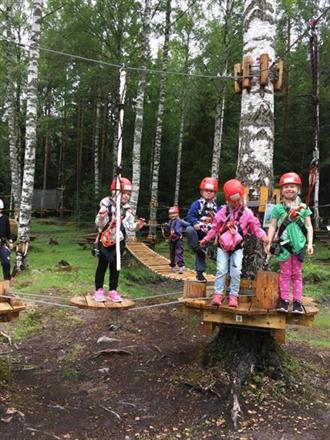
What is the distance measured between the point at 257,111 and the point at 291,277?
1.75 meters

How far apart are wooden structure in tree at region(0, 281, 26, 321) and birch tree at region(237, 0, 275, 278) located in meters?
2.43

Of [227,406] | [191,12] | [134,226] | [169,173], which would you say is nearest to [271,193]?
[134,226]

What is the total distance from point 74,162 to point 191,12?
12.1 meters

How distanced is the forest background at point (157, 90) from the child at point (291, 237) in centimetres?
1080

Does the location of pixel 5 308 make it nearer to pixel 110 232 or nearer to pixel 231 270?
pixel 110 232

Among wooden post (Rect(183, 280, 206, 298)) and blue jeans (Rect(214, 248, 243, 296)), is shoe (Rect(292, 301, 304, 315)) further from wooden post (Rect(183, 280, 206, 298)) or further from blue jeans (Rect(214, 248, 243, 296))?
wooden post (Rect(183, 280, 206, 298))

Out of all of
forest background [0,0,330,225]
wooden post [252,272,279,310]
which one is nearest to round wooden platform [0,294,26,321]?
wooden post [252,272,279,310]

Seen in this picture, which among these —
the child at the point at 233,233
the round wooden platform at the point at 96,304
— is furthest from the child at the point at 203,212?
the round wooden platform at the point at 96,304

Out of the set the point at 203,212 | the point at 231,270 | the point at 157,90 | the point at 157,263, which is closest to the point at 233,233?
the point at 231,270

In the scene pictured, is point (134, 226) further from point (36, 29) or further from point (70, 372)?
point (36, 29)

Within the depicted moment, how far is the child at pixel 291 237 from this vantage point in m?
3.99

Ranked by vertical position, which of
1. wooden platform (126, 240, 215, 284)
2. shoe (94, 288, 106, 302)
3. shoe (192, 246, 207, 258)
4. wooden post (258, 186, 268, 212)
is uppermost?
wooden post (258, 186, 268, 212)

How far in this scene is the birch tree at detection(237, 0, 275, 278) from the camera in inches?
188

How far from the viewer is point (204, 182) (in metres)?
5.54
